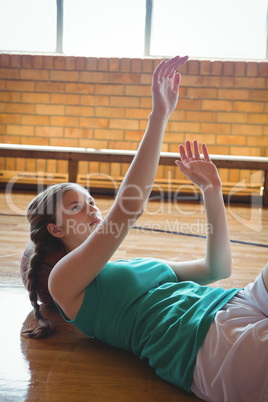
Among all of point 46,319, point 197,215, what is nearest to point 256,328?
point 46,319

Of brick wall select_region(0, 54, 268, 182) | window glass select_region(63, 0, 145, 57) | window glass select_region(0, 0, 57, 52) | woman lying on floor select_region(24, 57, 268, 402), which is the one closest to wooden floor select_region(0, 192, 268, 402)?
woman lying on floor select_region(24, 57, 268, 402)

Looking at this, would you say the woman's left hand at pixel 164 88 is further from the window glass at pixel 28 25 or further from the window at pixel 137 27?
the window glass at pixel 28 25

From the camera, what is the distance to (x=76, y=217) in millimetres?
1263

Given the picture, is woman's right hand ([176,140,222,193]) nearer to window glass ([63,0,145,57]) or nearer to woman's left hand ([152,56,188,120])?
woman's left hand ([152,56,188,120])

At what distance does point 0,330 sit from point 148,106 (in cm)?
417

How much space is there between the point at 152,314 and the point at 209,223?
318 mm

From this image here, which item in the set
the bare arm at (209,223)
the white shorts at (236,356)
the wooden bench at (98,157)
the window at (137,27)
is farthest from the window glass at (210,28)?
the white shorts at (236,356)

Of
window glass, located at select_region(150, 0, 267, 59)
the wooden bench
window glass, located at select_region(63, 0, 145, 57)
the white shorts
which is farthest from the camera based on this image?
window glass, located at select_region(63, 0, 145, 57)

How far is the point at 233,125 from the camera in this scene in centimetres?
516

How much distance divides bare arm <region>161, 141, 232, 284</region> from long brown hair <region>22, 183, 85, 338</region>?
348 mm

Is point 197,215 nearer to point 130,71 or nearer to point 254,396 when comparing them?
point 130,71

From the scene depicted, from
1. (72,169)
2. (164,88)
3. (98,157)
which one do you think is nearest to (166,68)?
(164,88)

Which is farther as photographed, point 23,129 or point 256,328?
point 23,129

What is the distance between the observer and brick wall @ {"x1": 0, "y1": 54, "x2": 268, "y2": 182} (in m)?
5.13
